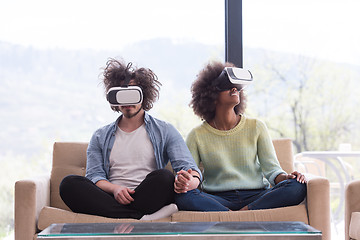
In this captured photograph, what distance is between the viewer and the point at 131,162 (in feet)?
8.41

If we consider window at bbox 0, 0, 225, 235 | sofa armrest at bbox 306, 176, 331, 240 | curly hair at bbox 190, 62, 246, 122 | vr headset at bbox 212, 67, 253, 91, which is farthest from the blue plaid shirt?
window at bbox 0, 0, 225, 235

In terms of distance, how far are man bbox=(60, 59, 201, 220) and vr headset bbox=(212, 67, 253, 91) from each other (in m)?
0.39

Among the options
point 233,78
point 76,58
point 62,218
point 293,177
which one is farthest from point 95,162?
point 76,58

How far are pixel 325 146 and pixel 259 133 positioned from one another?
224 cm

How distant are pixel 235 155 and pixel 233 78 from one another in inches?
17.0

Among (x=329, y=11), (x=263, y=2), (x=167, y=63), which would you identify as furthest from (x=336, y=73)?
(x=167, y=63)

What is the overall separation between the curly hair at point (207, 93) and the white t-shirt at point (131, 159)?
0.38m

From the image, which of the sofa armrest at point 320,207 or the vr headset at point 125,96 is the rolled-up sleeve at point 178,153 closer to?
the vr headset at point 125,96

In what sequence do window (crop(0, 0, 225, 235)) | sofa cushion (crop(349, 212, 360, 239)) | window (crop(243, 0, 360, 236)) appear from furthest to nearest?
1. window (crop(243, 0, 360, 236))
2. window (crop(0, 0, 225, 235))
3. sofa cushion (crop(349, 212, 360, 239))

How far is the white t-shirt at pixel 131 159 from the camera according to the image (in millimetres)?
2531

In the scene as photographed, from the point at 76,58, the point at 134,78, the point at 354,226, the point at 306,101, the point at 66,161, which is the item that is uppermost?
the point at 76,58

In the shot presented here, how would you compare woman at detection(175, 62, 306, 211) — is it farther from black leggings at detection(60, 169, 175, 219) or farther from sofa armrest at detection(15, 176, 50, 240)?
sofa armrest at detection(15, 176, 50, 240)

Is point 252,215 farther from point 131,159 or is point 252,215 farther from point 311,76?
point 311,76

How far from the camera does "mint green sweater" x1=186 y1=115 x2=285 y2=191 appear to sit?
8.49 ft
